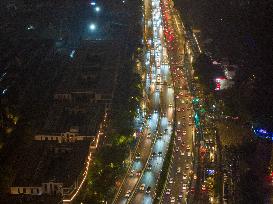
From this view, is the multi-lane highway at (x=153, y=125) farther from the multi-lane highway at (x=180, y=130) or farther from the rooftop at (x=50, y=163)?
the rooftop at (x=50, y=163)

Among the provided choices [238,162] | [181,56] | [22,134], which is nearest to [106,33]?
[181,56]

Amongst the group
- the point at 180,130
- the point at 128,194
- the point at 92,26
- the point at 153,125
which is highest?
the point at 92,26

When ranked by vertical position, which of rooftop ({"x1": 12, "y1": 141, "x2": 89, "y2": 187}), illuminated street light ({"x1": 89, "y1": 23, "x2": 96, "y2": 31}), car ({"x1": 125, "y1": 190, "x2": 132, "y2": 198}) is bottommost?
car ({"x1": 125, "y1": 190, "x2": 132, "y2": 198})

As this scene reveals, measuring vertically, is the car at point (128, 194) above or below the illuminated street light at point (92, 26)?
below

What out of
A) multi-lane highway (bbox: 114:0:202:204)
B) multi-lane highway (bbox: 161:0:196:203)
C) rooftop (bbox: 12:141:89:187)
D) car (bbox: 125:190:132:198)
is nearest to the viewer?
car (bbox: 125:190:132:198)

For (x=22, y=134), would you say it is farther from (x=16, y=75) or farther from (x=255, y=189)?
(x=255, y=189)

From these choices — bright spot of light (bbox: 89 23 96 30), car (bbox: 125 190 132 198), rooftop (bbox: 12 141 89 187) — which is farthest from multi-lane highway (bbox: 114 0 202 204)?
bright spot of light (bbox: 89 23 96 30)

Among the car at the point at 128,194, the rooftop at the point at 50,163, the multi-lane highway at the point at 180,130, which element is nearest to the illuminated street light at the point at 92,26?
the multi-lane highway at the point at 180,130

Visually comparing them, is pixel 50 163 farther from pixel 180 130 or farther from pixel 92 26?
pixel 92 26

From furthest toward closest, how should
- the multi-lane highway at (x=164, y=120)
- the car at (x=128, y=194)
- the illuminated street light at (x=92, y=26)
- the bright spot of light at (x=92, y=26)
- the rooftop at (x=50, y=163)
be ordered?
the bright spot of light at (x=92, y=26) < the illuminated street light at (x=92, y=26) < the multi-lane highway at (x=164, y=120) < the rooftop at (x=50, y=163) < the car at (x=128, y=194)

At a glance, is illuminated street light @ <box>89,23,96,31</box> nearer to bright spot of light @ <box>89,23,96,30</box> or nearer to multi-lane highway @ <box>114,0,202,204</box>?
bright spot of light @ <box>89,23,96,30</box>

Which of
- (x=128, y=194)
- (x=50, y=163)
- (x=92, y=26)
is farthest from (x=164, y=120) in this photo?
(x=92, y=26)
